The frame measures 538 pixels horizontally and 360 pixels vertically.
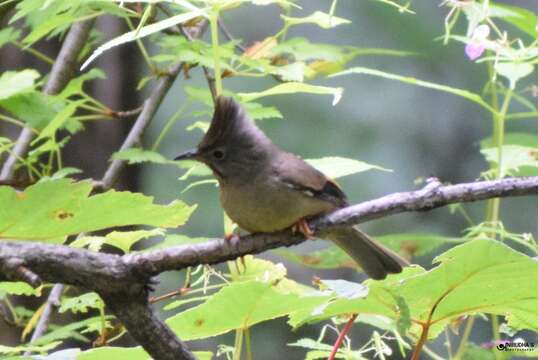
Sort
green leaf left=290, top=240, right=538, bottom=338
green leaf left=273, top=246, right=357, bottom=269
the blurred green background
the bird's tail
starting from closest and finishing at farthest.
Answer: green leaf left=290, top=240, right=538, bottom=338 → the bird's tail → green leaf left=273, top=246, right=357, bottom=269 → the blurred green background

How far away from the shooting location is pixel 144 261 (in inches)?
43.1

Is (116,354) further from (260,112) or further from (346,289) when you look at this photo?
(260,112)

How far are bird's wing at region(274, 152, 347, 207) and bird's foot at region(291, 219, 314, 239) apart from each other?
0.27 m

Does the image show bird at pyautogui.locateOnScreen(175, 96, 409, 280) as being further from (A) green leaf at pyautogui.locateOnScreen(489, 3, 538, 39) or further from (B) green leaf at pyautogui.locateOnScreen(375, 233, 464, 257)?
(A) green leaf at pyautogui.locateOnScreen(489, 3, 538, 39)

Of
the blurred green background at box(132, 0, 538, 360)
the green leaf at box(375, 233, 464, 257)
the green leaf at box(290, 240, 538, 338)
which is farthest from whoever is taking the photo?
the blurred green background at box(132, 0, 538, 360)

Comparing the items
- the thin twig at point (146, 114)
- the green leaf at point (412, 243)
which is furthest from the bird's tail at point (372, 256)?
the thin twig at point (146, 114)

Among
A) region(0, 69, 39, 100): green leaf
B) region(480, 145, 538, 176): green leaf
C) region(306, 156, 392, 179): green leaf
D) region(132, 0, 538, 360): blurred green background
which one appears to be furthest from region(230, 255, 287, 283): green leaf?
region(132, 0, 538, 360): blurred green background

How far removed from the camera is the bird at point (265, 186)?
200 cm

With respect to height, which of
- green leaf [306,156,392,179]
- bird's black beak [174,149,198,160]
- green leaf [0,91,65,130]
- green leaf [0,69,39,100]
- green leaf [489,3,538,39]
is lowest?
bird's black beak [174,149,198,160]

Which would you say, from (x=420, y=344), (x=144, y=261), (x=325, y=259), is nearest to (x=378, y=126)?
(x=325, y=259)

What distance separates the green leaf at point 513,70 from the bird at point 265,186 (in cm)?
47

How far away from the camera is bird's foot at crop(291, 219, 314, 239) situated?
1.55 meters

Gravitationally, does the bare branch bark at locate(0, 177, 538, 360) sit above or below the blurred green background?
above

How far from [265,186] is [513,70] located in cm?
65
